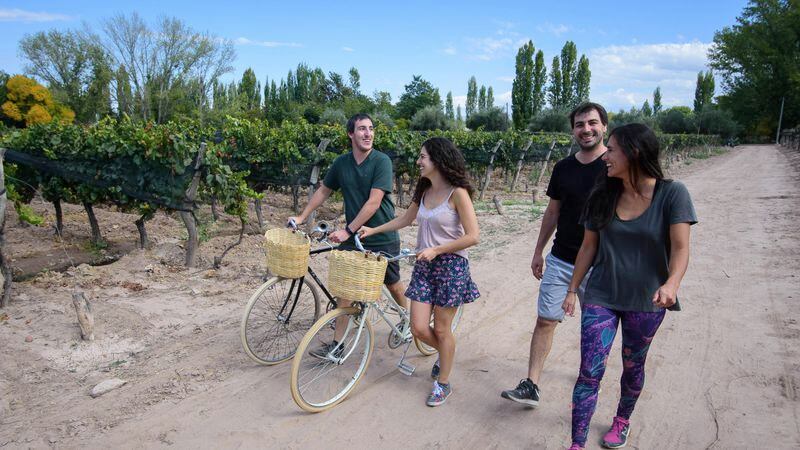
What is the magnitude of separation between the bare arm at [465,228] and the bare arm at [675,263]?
3.40 feet

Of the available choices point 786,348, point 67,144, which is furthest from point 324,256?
point 786,348

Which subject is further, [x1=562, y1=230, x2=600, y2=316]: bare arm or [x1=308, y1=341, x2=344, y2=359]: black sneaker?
[x1=308, y1=341, x2=344, y2=359]: black sneaker

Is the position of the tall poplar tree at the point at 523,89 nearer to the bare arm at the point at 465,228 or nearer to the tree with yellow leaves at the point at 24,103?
the tree with yellow leaves at the point at 24,103

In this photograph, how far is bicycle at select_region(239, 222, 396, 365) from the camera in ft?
12.1

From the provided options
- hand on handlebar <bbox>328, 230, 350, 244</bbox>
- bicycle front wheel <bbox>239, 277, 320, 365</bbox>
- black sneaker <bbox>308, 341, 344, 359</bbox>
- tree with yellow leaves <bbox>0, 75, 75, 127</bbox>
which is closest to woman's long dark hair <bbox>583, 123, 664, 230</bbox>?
hand on handlebar <bbox>328, 230, 350, 244</bbox>

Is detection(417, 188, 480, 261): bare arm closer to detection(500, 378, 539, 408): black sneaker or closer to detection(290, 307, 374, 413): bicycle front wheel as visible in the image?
detection(290, 307, 374, 413): bicycle front wheel

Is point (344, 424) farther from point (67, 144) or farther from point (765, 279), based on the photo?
point (67, 144)

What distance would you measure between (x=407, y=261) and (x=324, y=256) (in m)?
1.26

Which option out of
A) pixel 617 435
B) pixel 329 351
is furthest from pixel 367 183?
pixel 617 435

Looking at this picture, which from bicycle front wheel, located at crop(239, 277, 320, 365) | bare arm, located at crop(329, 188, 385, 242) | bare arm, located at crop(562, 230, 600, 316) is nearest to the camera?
bare arm, located at crop(562, 230, 600, 316)

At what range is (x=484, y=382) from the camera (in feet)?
12.2

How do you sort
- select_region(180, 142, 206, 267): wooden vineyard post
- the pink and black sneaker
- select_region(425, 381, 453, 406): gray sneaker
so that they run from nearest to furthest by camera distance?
the pink and black sneaker
select_region(425, 381, 453, 406): gray sneaker
select_region(180, 142, 206, 267): wooden vineyard post

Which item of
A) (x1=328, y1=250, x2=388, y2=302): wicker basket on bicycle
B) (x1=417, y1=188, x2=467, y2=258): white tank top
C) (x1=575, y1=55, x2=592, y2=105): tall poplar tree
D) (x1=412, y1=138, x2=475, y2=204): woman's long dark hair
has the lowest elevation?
(x1=328, y1=250, x2=388, y2=302): wicker basket on bicycle

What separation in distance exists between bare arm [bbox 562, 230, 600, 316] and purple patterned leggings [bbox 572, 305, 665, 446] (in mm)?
89
